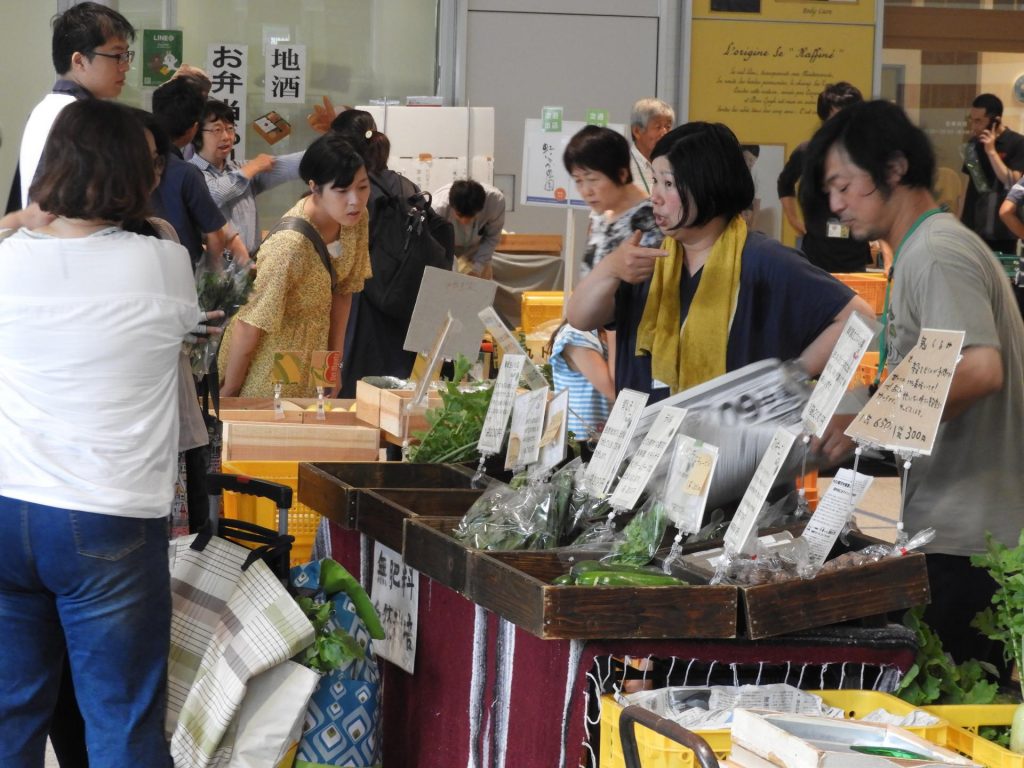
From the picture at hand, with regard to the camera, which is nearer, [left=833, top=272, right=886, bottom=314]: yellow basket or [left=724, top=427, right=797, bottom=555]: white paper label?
[left=724, top=427, right=797, bottom=555]: white paper label

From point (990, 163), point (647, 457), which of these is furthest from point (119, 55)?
point (990, 163)

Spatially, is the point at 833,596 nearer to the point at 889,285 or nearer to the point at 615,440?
the point at 615,440

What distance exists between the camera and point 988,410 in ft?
8.29

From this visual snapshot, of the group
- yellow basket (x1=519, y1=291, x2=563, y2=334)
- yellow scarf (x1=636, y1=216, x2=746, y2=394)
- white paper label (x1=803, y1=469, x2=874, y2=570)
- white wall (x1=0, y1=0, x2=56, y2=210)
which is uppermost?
white wall (x1=0, y1=0, x2=56, y2=210)

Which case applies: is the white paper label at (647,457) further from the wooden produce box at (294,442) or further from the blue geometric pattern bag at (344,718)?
the wooden produce box at (294,442)

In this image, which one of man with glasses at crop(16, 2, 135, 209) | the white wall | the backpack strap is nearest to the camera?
man with glasses at crop(16, 2, 135, 209)

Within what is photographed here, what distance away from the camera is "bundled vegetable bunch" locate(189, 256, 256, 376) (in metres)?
3.30

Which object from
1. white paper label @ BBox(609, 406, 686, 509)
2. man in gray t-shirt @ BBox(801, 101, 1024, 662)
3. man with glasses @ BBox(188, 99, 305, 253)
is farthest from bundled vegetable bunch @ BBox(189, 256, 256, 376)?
man with glasses @ BBox(188, 99, 305, 253)

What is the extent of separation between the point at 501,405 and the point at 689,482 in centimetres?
91

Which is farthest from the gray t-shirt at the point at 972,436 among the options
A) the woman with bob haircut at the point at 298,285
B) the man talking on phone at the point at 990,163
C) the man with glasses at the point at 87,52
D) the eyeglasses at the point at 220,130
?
the man talking on phone at the point at 990,163

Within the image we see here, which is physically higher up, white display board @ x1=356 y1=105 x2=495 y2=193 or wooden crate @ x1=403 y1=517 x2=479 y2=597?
white display board @ x1=356 y1=105 x2=495 y2=193

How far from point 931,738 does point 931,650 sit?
374mm

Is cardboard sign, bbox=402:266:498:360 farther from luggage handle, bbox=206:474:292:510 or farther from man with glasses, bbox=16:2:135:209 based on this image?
man with glasses, bbox=16:2:135:209

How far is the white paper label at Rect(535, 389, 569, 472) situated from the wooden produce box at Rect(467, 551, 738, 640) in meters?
0.69
